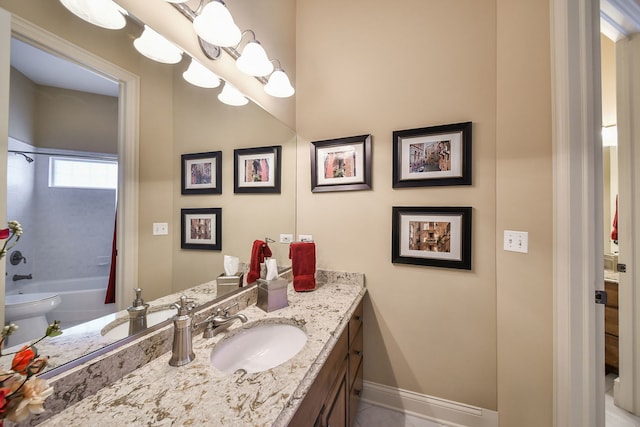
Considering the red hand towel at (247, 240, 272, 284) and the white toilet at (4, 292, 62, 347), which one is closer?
the white toilet at (4, 292, 62, 347)

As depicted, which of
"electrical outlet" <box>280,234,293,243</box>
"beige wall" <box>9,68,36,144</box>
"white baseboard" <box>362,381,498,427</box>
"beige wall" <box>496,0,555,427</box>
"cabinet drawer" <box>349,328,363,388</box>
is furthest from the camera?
"electrical outlet" <box>280,234,293,243</box>

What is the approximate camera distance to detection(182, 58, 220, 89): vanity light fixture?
42.9 inches

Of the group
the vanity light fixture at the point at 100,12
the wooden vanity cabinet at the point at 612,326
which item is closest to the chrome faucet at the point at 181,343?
the vanity light fixture at the point at 100,12

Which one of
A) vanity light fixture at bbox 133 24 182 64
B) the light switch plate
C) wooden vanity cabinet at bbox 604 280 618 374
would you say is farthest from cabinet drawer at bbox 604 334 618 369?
vanity light fixture at bbox 133 24 182 64

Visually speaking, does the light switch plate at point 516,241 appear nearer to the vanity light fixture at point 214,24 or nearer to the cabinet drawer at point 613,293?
the cabinet drawer at point 613,293

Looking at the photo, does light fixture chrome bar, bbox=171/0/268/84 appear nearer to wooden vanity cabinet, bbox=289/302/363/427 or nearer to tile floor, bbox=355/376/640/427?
wooden vanity cabinet, bbox=289/302/363/427

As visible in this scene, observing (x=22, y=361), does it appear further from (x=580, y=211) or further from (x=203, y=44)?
(x=580, y=211)

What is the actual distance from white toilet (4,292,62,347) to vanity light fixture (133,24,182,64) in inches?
33.3

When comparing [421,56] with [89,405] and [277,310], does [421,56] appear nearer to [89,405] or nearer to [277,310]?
[277,310]

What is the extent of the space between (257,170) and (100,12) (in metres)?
0.94

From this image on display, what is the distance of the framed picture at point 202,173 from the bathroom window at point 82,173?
11.5 inches

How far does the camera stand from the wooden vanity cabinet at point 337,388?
0.77 metres

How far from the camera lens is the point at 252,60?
131 centimetres

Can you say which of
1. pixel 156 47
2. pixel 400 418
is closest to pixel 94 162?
pixel 156 47
